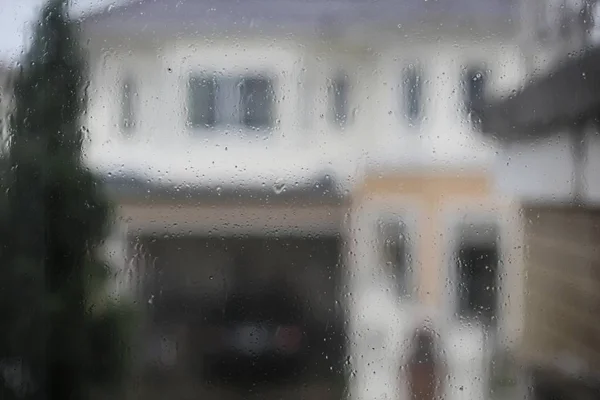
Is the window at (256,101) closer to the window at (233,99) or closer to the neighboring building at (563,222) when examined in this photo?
the window at (233,99)

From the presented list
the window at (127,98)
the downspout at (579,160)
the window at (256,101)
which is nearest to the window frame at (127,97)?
the window at (127,98)

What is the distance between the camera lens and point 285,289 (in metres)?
0.97

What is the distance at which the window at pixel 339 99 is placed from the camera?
970 millimetres

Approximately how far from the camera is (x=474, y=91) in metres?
0.97

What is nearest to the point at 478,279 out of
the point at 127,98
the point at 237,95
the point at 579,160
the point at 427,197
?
the point at 427,197

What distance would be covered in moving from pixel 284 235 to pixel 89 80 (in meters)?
0.41

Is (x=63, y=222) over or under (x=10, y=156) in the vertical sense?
under

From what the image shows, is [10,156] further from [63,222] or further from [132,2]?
[132,2]

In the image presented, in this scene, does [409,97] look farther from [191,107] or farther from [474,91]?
[191,107]

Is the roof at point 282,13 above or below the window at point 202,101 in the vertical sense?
above

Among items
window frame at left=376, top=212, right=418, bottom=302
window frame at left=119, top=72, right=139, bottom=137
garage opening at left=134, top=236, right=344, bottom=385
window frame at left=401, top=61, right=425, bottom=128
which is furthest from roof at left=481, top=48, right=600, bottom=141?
window frame at left=119, top=72, right=139, bottom=137

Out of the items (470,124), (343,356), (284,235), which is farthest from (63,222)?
(470,124)

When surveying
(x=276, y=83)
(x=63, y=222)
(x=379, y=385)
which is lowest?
(x=379, y=385)

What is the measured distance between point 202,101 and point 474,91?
1.48 ft
